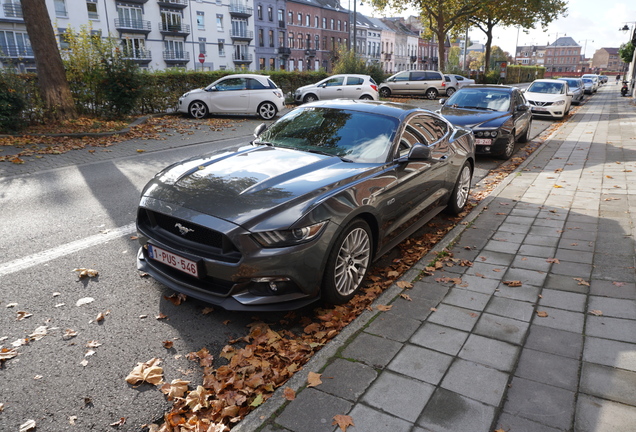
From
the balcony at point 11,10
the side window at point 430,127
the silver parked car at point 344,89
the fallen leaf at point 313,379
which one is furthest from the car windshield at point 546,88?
the balcony at point 11,10

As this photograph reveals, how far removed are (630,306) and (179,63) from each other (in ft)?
198

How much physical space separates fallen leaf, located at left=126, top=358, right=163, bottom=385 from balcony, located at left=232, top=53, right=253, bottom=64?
65536 mm

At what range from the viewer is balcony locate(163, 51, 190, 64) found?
5575cm

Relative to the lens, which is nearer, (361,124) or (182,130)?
(361,124)

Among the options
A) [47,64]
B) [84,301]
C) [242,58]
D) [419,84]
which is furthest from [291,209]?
[242,58]

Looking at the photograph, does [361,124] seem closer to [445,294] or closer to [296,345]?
[445,294]

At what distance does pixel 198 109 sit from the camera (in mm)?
17625

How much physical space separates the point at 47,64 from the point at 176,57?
4745 cm

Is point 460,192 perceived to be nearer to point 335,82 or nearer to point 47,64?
point 47,64

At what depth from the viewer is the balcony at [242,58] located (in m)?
64.0

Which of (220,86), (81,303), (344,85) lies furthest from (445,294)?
(344,85)

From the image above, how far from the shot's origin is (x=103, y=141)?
11.8 m

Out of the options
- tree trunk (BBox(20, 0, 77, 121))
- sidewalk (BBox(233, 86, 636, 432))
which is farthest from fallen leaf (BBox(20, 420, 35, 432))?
tree trunk (BBox(20, 0, 77, 121))

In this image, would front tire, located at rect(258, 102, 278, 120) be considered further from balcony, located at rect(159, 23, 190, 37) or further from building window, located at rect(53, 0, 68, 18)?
balcony, located at rect(159, 23, 190, 37)
